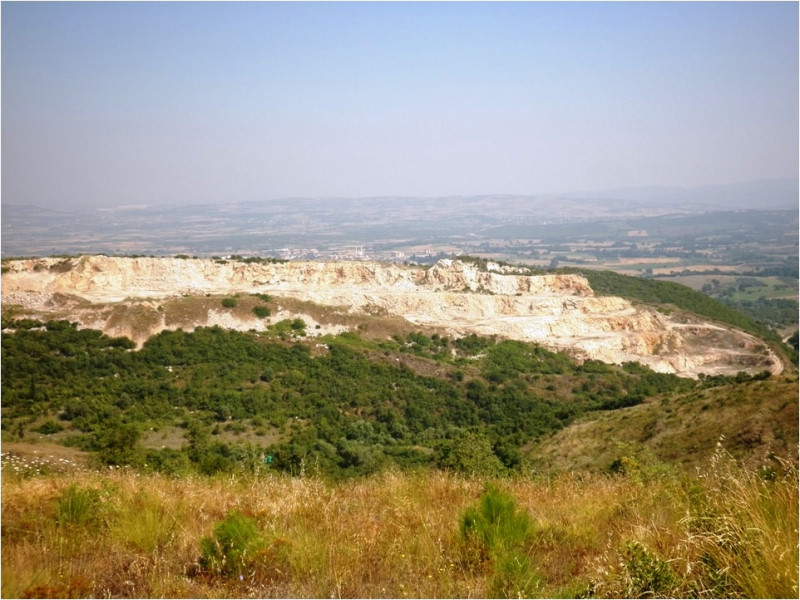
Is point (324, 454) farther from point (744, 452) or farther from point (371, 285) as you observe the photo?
point (371, 285)

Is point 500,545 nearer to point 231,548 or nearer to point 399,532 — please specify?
point 399,532

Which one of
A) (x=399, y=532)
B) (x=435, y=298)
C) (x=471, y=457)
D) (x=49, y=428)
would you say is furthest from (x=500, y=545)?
(x=435, y=298)

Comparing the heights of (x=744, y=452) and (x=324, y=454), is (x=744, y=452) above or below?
above

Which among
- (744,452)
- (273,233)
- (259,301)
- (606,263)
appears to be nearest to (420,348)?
(259,301)

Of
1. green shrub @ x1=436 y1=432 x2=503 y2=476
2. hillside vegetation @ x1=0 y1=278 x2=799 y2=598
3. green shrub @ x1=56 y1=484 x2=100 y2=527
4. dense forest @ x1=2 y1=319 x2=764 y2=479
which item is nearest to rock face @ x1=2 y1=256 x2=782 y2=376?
dense forest @ x1=2 y1=319 x2=764 y2=479

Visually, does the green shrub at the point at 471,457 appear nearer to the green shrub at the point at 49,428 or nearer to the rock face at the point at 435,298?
the green shrub at the point at 49,428

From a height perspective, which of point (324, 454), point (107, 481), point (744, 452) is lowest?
point (324, 454)

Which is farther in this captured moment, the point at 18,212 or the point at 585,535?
the point at 18,212

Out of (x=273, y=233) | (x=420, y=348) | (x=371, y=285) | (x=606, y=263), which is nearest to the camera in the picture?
(x=420, y=348)
